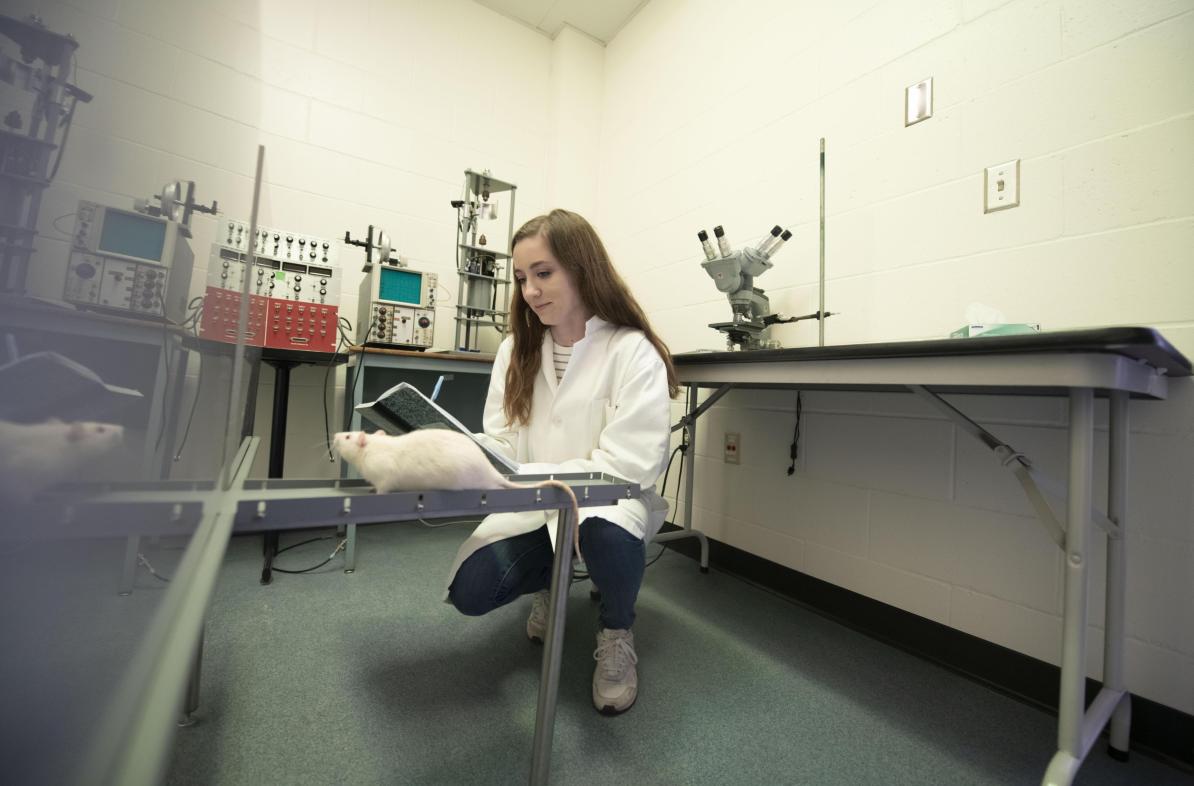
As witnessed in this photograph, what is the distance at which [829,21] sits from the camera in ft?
5.42

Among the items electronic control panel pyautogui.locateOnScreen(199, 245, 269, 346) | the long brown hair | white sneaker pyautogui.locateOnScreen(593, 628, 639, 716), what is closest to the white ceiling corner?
the long brown hair

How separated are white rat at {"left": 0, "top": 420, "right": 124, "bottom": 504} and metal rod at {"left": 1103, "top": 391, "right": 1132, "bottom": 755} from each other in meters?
1.39

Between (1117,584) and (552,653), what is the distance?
1.09 m

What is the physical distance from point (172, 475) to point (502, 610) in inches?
46.8

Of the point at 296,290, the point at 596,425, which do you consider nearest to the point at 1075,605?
the point at 596,425

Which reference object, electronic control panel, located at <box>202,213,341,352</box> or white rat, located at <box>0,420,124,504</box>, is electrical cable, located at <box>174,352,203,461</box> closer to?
white rat, located at <box>0,420,124,504</box>

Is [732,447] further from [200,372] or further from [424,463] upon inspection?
[200,372]

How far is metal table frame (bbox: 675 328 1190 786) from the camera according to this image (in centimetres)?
69

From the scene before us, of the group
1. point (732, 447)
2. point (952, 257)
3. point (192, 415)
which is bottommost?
point (732, 447)

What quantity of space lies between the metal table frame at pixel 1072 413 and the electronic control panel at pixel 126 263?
0.97 meters

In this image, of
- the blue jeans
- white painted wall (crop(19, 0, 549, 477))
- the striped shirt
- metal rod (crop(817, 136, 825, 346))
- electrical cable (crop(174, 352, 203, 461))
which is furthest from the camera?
white painted wall (crop(19, 0, 549, 477))

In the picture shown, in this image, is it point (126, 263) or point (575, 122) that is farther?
point (575, 122)

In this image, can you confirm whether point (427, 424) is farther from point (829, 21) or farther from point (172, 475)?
point (829, 21)

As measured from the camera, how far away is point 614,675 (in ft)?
3.28
